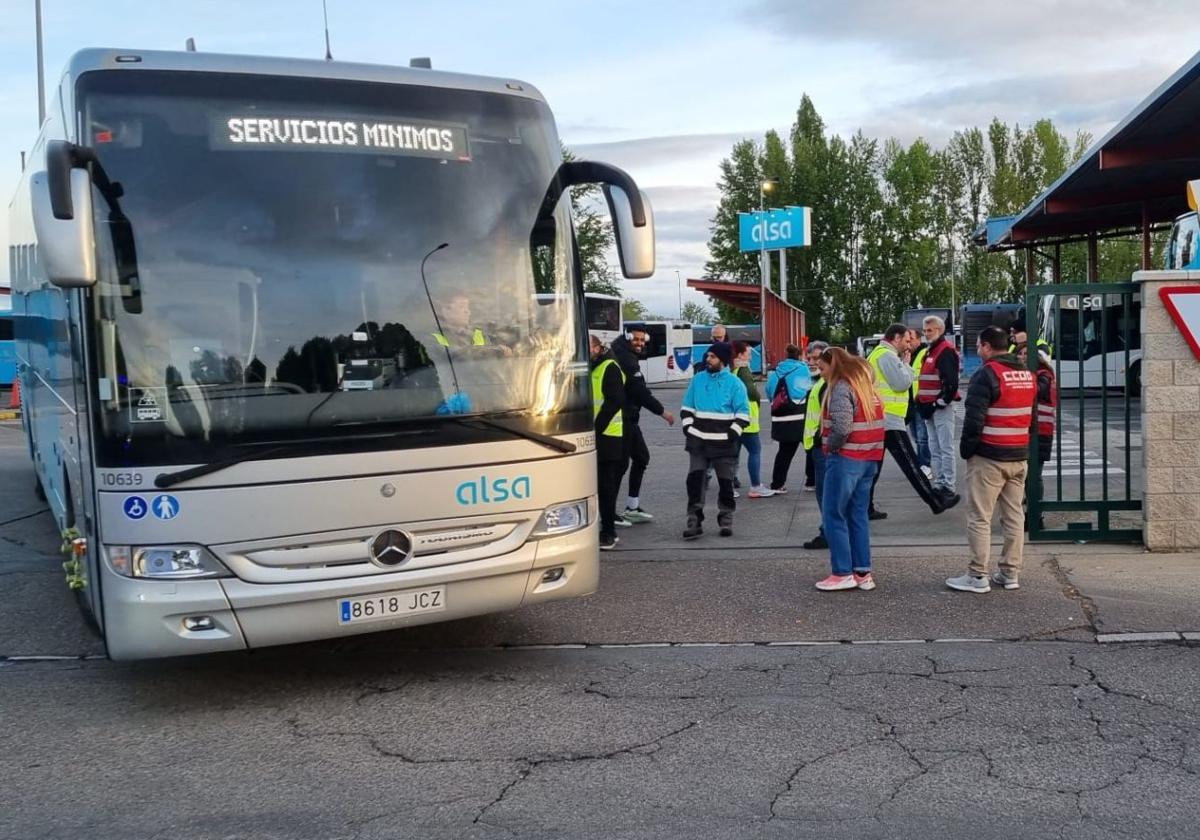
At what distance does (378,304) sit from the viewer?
6055mm

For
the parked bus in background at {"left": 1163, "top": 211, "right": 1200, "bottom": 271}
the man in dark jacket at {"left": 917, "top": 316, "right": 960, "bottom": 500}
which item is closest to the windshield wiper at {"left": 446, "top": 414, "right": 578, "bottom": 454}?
the man in dark jacket at {"left": 917, "top": 316, "right": 960, "bottom": 500}

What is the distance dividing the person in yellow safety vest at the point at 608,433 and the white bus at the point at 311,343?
355cm

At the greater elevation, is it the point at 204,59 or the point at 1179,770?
the point at 204,59

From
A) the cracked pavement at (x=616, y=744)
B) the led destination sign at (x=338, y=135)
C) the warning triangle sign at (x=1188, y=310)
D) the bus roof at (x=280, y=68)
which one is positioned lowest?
the cracked pavement at (x=616, y=744)

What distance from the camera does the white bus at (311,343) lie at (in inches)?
222

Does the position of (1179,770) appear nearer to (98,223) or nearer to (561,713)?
(561,713)

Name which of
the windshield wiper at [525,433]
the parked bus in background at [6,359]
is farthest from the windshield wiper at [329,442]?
the parked bus in background at [6,359]

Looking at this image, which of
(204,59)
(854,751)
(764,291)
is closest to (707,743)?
(854,751)

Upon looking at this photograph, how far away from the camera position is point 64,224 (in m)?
5.34

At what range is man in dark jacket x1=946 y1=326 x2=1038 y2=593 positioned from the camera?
7.94m

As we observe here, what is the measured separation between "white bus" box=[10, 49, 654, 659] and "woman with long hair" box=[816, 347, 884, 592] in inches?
82.6

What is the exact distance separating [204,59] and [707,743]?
158 inches

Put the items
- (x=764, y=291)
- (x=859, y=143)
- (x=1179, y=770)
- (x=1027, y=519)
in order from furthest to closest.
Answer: (x=859, y=143) < (x=764, y=291) < (x=1027, y=519) < (x=1179, y=770)

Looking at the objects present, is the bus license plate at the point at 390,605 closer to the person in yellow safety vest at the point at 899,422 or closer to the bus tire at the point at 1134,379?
the person in yellow safety vest at the point at 899,422
